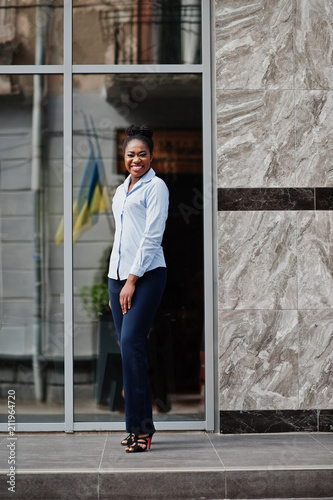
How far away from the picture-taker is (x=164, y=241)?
5.68 meters

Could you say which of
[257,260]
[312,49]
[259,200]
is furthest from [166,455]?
[312,49]

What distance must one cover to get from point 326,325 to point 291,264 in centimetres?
54

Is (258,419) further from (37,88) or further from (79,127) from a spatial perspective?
(37,88)

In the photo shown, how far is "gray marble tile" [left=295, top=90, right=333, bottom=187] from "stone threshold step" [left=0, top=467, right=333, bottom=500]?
7.70 ft

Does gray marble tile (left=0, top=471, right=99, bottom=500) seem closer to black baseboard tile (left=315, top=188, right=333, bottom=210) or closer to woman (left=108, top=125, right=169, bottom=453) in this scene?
woman (left=108, top=125, right=169, bottom=453)

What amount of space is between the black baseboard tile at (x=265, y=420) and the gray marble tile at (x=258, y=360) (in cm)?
5

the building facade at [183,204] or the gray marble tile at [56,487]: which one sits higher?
the building facade at [183,204]

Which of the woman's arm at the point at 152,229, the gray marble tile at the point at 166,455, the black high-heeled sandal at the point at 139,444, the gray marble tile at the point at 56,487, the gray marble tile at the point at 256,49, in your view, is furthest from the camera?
the gray marble tile at the point at 256,49

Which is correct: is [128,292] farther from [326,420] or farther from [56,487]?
[326,420]

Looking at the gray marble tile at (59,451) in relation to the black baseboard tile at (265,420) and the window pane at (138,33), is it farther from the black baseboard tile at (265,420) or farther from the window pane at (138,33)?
the window pane at (138,33)

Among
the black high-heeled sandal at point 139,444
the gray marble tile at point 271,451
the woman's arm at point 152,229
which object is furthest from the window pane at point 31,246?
the gray marble tile at point 271,451

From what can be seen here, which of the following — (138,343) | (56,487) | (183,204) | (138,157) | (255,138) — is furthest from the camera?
(183,204)

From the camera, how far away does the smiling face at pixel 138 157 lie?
15.8 ft

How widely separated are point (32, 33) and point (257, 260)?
2.58 m
